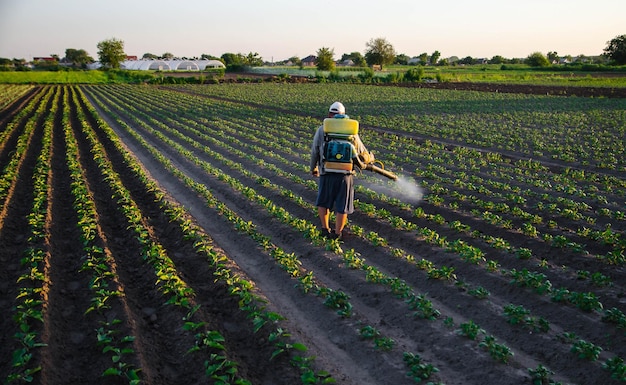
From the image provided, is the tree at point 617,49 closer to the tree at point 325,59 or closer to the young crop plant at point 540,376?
the tree at point 325,59

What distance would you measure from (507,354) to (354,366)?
1.42 m

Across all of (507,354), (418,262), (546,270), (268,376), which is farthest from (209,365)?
(546,270)

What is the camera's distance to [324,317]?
17.4 ft

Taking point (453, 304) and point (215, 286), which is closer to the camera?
point (453, 304)

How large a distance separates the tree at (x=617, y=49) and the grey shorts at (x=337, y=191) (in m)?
89.7

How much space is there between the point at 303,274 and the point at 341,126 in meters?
2.21

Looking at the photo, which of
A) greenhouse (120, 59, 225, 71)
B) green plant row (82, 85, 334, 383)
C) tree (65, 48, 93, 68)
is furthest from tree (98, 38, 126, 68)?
green plant row (82, 85, 334, 383)

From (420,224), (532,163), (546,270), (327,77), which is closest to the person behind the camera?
(546,270)

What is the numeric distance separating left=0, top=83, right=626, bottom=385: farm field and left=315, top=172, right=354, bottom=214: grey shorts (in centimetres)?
61

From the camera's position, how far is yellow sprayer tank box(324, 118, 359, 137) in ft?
22.8

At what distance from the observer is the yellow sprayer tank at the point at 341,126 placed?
6953mm

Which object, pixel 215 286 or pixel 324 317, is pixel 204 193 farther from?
pixel 324 317

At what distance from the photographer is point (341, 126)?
696 centimetres

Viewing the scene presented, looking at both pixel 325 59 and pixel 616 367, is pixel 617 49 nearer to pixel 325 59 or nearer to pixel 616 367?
pixel 325 59
